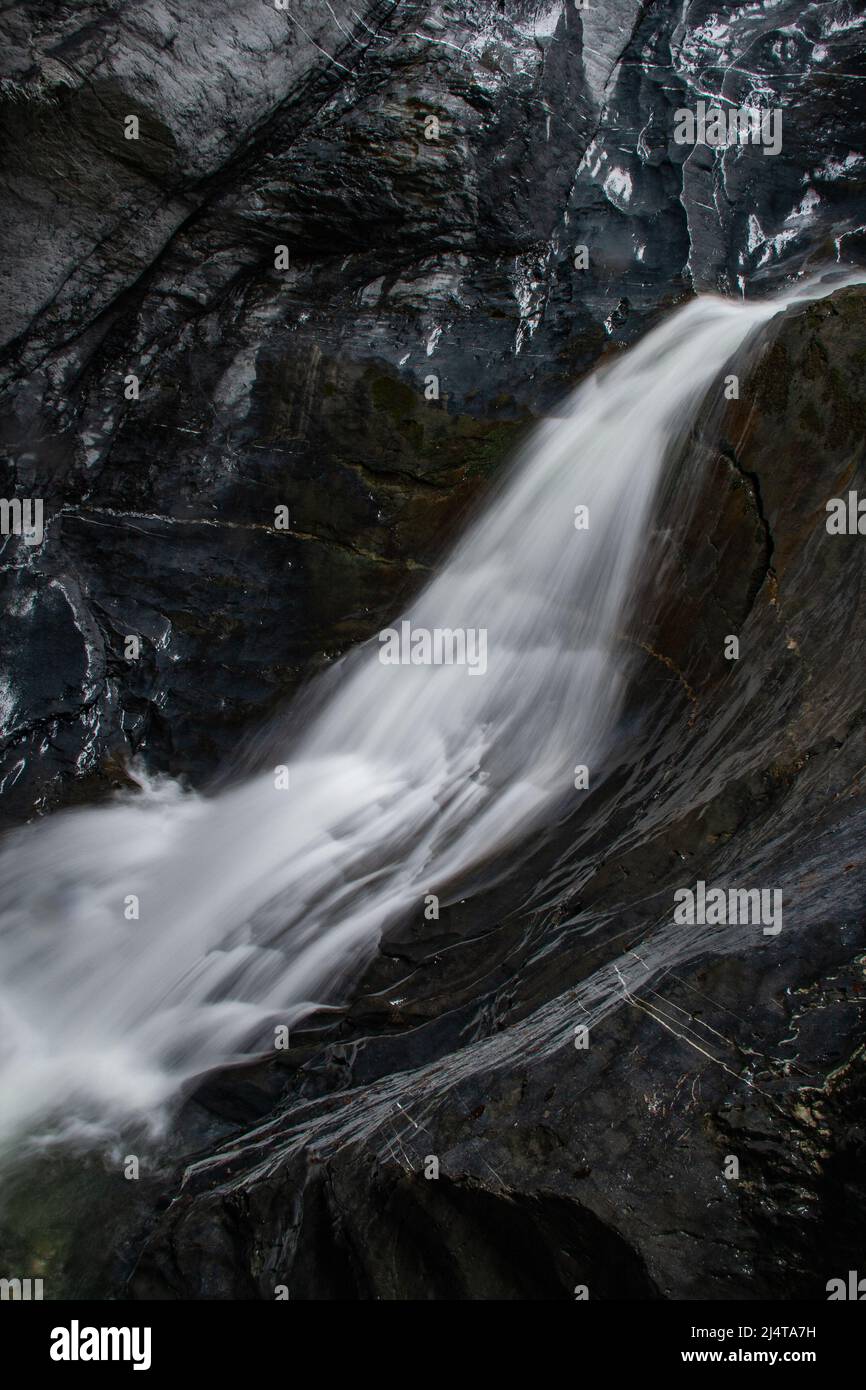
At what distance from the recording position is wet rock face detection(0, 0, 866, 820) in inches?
289

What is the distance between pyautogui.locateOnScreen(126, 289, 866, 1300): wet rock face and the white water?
329 mm

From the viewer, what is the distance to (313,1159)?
4.28m

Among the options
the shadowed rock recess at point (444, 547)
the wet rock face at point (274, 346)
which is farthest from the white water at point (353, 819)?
the wet rock face at point (274, 346)

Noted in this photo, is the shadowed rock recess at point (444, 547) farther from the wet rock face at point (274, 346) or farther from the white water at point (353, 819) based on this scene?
the white water at point (353, 819)

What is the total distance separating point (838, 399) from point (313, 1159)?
4540 millimetres

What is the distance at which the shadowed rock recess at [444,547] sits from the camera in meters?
3.56

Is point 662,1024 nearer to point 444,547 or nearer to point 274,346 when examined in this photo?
point 444,547

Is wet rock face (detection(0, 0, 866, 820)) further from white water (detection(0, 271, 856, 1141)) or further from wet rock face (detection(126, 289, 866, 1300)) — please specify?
wet rock face (detection(126, 289, 866, 1300))

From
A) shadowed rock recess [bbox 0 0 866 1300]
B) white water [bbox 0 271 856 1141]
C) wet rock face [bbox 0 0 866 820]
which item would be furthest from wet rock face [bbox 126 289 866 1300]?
wet rock face [bbox 0 0 866 820]

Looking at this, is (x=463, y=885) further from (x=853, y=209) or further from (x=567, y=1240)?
(x=853, y=209)

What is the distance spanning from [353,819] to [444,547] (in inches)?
85.1

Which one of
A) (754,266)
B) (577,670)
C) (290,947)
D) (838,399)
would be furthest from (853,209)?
(290,947)

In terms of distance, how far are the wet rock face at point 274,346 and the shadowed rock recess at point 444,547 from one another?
27mm

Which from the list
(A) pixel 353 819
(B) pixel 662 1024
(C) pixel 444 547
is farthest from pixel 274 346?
(B) pixel 662 1024
